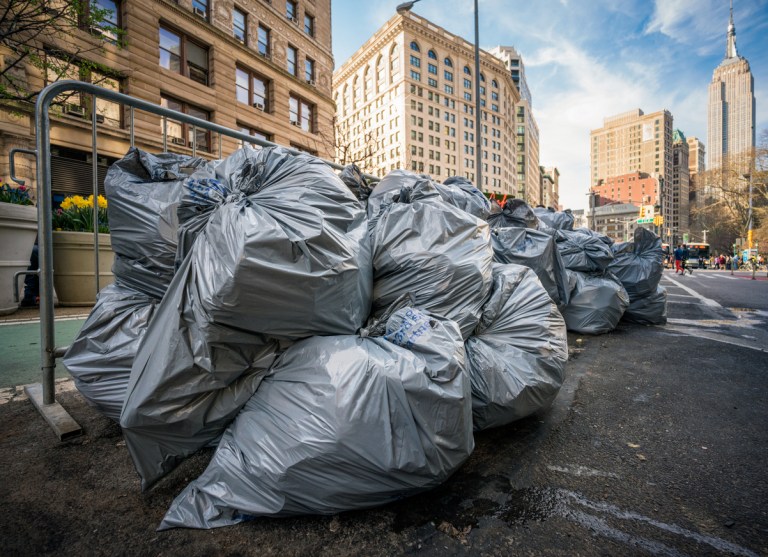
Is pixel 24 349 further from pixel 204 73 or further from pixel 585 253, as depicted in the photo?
pixel 204 73

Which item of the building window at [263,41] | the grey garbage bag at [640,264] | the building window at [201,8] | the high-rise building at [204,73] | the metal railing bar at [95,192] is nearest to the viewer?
the metal railing bar at [95,192]

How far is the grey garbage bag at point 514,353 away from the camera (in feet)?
4.97

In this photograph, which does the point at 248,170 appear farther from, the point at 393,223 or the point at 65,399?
the point at 65,399

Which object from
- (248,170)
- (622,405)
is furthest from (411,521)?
(622,405)

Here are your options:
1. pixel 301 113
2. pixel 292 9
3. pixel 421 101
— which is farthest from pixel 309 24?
pixel 421 101

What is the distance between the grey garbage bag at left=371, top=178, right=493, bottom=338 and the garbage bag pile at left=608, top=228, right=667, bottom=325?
3.35 meters

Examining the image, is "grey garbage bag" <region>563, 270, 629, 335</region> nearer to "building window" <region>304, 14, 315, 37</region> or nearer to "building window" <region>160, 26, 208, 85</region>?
"building window" <region>160, 26, 208, 85</region>

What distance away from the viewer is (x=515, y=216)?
3.58 m

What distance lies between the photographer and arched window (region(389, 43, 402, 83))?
49.7 meters

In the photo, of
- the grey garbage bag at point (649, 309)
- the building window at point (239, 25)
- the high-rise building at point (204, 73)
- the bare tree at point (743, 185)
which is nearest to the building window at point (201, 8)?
the high-rise building at point (204, 73)

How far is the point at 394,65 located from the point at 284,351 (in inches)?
2242

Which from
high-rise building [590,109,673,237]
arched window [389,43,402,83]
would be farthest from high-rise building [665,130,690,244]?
arched window [389,43,402,83]

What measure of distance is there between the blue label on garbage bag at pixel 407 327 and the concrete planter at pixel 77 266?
12.8 feet

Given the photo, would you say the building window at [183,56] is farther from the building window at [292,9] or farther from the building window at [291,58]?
the building window at [292,9]
